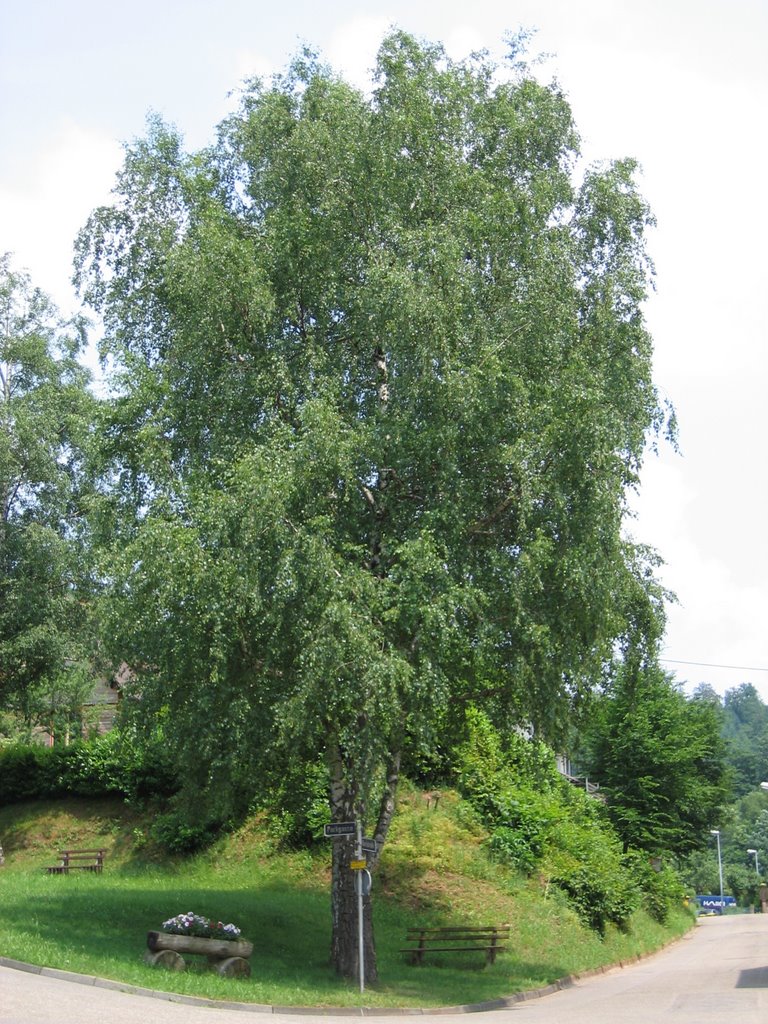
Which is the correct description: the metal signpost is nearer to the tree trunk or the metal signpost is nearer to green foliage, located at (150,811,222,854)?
the tree trunk

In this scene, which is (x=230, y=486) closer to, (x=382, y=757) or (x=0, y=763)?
(x=382, y=757)

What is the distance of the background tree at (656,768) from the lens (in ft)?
155

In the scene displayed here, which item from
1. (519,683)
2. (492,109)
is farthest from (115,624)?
(492,109)

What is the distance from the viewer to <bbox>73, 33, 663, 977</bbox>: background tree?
1831cm

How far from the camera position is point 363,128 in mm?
21484

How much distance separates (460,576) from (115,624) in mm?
5693

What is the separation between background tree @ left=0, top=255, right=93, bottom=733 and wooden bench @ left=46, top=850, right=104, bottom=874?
4.95 meters

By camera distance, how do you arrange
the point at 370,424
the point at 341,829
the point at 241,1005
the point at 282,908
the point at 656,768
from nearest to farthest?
the point at 241,1005 → the point at 341,829 → the point at 370,424 → the point at 282,908 → the point at 656,768

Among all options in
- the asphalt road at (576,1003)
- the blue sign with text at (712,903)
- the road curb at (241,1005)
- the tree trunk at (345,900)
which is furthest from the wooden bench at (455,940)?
the blue sign with text at (712,903)

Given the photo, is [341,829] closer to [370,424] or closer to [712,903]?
[370,424]

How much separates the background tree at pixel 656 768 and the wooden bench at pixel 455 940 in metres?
22.1

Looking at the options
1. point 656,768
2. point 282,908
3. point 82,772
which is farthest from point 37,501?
point 656,768

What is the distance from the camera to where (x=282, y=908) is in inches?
1007

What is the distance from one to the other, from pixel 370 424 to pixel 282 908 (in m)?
11.6
